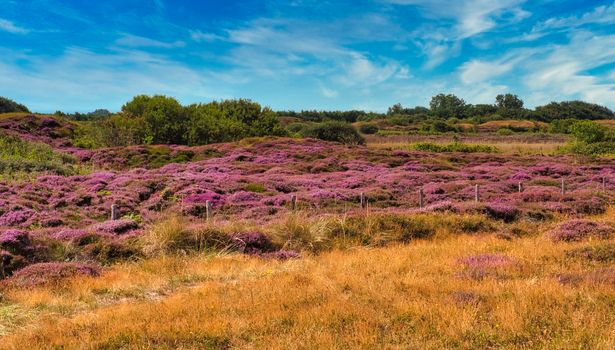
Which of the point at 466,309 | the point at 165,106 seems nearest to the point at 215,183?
the point at 466,309

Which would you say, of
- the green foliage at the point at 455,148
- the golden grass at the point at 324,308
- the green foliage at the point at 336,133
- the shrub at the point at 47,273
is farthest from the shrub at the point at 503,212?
the green foliage at the point at 336,133

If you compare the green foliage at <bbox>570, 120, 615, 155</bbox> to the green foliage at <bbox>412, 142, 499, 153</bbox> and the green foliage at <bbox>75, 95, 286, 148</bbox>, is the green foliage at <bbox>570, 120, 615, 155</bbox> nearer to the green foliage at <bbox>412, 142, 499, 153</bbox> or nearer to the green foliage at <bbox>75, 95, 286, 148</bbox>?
the green foliage at <bbox>412, 142, 499, 153</bbox>

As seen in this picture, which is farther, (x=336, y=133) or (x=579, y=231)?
(x=336, y=133)

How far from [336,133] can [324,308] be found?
57743 millimetres

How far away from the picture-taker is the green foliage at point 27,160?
2517 cm

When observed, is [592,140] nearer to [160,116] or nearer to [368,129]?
[160,116]

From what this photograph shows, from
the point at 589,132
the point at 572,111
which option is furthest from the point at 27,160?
the point at 572,111

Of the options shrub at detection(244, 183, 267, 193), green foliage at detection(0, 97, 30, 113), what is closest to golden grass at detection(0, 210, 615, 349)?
shrub at detection(244, 183, 267, 193)

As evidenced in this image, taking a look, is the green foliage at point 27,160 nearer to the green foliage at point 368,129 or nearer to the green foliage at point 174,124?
the green foliage at point 174,124

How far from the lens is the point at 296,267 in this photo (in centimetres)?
1048

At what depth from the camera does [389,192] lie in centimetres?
2219

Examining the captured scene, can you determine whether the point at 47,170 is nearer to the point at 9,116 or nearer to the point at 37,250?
the point at 37,250

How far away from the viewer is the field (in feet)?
20.4

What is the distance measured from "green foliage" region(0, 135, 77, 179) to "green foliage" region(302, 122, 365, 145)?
36962 millimetres
